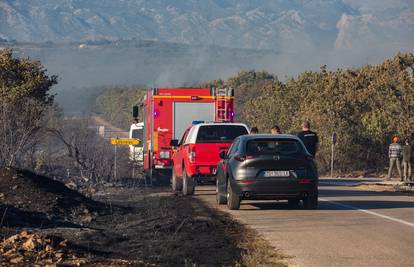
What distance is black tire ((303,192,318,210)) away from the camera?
19469 millimetres

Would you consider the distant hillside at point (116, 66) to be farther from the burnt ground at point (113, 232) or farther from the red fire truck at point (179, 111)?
the burnt ground at point (113, 232)

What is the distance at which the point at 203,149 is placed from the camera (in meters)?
24.2

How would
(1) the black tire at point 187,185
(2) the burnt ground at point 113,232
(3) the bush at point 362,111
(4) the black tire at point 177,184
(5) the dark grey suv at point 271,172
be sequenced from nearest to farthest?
(2) the burnt ground at point 113,232 → (5) the dark grey suv at point 271,172 → (1) the black tire at point 187,185 → (4) the black tire at point 177,184 → (3) the bush at point 362,111

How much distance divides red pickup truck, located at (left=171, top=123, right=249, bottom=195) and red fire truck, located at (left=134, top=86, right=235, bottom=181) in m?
5.39

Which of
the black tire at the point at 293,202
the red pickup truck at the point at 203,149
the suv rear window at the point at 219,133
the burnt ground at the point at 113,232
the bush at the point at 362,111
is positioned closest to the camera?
the burnt ground at the point at 113,232

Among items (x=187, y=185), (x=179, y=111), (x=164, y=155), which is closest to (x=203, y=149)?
(x=187, y=185)

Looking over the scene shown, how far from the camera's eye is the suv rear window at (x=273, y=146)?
19469 mm

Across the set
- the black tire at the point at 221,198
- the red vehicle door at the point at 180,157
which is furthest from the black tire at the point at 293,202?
the red vehicle door at the point at 180,157

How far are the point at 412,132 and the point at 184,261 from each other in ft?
130

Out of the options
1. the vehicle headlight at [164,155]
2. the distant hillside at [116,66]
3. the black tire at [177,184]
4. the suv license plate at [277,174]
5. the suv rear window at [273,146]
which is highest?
the distant hillside at [116,66]

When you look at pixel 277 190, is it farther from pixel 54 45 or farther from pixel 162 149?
pixel 54 45

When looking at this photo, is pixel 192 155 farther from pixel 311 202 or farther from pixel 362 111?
pixel 362 111

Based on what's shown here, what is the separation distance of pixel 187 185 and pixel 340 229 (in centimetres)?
976

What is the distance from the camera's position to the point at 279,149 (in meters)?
19.6
